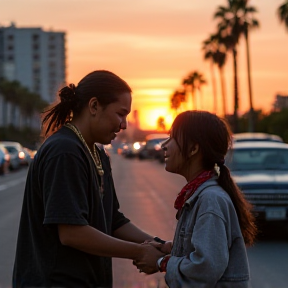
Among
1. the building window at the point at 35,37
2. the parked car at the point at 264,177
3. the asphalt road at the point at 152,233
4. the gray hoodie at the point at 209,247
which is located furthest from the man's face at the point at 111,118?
the building window at the point at 35,37

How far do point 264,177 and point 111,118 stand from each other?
998 cm

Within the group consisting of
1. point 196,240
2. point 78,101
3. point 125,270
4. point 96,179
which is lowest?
point 125,270

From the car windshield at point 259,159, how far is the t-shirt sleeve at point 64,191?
36.1 feet

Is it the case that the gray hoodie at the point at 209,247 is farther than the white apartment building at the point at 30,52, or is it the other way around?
the white apartment building at the point at 30,52

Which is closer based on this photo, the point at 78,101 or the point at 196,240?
the point at 196,240

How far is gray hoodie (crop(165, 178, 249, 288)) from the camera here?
3184 mm

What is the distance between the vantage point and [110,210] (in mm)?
3957

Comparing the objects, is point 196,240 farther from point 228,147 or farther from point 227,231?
point 228,147

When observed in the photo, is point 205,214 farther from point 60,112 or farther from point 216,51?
point 216,51

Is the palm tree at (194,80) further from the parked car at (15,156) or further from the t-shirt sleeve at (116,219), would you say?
the t-shirt sleeve at (116,219)

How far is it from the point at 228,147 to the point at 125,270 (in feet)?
21.9

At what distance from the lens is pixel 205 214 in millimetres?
3232

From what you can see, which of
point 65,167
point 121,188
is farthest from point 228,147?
point 121,188

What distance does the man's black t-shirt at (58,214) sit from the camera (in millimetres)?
3436
